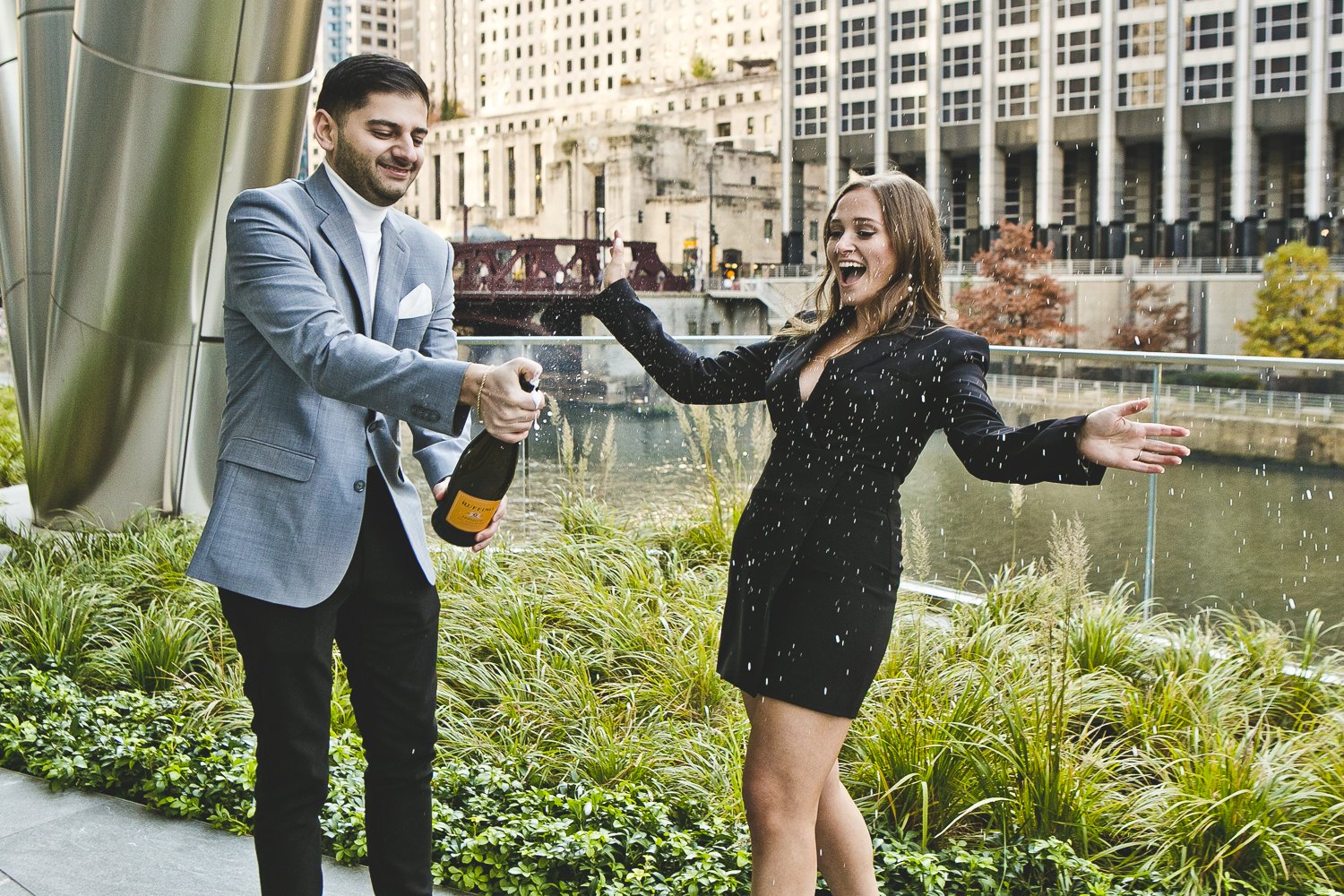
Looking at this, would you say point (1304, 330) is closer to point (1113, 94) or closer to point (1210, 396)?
point (1113, 94)

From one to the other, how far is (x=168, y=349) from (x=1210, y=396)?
5567 mm

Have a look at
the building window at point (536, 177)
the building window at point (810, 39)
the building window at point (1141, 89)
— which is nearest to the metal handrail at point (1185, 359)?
the building window at point (1141, 89)

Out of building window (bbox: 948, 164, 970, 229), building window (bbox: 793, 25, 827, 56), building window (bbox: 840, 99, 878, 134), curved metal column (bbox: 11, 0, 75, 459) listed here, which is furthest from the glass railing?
building window (bbox: 793, 25, 827, 56)

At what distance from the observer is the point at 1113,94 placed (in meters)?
67.6

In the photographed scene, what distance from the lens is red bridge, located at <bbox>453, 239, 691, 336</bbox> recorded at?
4388 cm

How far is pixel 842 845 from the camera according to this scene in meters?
2.71

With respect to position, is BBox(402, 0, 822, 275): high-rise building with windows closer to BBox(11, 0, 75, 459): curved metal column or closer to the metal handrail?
BBox(11, 0, 75, 459): curved metal column

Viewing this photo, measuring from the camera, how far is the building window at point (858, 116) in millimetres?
76188

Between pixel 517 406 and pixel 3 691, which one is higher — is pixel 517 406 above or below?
above

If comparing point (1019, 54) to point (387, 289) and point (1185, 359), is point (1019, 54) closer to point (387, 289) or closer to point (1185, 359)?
point (1185, 359)

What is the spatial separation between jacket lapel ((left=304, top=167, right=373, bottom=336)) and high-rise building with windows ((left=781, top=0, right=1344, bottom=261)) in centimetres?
6240

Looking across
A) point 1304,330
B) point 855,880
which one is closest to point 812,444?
point 855,880

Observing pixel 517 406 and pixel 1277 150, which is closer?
pixel 517 406

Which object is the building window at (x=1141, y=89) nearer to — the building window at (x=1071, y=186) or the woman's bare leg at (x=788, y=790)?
the building window at (x=1071, y=186)
